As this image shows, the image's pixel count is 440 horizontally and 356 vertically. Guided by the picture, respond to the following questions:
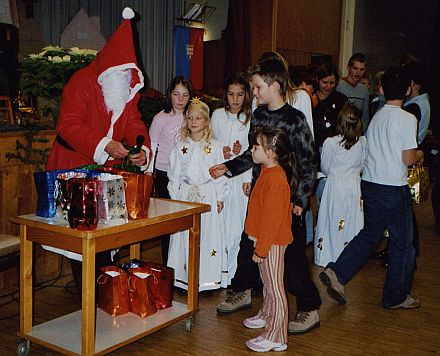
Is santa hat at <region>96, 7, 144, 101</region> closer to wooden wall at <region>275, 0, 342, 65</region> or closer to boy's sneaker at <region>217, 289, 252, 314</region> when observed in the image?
boy's sneaker at <region>217, 289, 252, 314</region>

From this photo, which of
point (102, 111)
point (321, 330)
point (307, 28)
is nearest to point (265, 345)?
point (321, 330)

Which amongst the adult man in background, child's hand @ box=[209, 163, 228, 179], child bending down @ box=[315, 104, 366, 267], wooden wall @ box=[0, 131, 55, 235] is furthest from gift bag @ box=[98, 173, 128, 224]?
the adult man in background

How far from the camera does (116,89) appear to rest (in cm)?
313

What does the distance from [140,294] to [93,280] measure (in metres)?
0.55

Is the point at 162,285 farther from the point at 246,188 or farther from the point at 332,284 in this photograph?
the point at 332,284

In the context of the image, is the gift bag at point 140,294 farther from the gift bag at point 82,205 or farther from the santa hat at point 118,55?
the santa hat at point 118,55

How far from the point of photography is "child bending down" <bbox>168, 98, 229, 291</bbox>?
3543 millimetres

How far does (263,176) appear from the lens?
2.82 m

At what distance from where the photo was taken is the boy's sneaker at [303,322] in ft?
→ 10.1

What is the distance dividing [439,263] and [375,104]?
5.25 feet

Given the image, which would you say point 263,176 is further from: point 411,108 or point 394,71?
point 411,108

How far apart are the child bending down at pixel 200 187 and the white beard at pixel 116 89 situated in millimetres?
478

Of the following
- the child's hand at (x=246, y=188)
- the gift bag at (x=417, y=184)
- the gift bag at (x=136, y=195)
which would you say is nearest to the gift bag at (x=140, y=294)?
the gift bag at (x=136, y=195)

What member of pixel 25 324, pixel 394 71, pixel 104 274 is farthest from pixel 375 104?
pixel 25 324
